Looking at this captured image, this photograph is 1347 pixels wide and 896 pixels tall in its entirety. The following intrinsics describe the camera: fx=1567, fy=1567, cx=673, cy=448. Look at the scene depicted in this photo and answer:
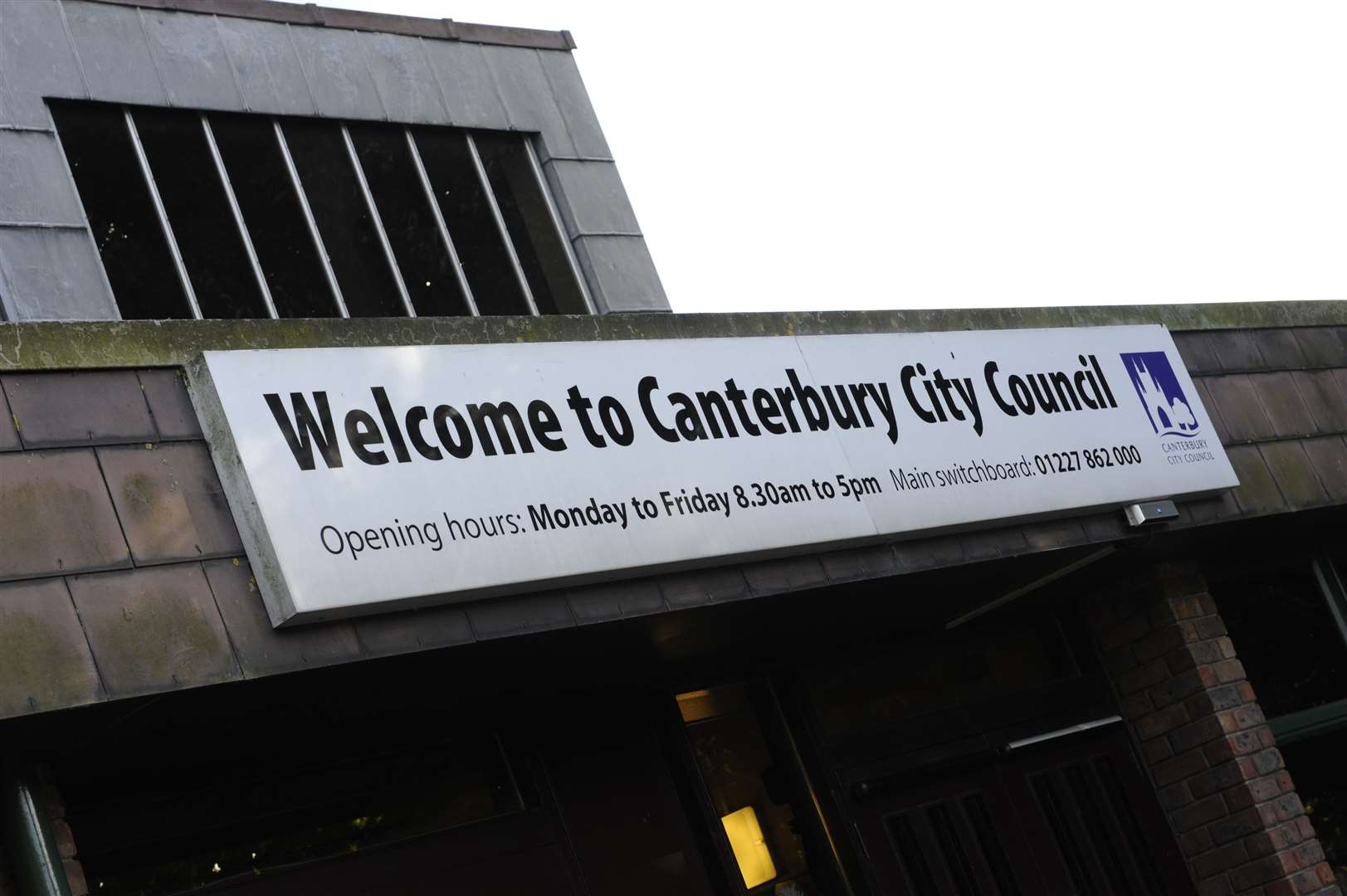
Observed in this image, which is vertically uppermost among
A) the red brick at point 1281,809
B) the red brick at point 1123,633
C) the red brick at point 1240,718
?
the red brick at point 1123,633

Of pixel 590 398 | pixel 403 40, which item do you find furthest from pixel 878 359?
pixel 403 40

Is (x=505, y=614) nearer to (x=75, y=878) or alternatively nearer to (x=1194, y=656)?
(x=75, y=878)

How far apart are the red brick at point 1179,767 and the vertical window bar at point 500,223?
14.4 ft

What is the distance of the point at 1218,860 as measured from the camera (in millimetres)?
8023

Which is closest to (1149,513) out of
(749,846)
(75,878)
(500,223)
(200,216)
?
(749,846)

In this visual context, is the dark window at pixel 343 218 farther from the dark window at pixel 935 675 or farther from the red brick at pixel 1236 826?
the red brick at pixel 1236 826

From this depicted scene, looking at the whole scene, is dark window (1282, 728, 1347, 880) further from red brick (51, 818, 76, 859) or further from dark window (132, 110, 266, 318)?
red brick (51, 818, 76, 859)

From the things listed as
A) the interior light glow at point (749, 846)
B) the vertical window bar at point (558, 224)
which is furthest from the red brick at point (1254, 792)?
the vertical window bar at point (558, 224)

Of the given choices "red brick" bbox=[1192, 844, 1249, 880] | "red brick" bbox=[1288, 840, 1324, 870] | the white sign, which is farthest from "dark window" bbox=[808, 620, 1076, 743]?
the white sign

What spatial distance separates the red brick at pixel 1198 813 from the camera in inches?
315

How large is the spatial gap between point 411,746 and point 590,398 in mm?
1724

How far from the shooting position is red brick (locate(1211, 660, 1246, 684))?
8.16 metres

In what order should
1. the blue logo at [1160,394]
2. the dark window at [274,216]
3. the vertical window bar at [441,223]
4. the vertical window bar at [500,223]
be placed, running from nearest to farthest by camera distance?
the blue logo at [1160,394] → the dark window at [274,216] → the vertical window bar at [441,223] → the vertical window bar at [500,223]

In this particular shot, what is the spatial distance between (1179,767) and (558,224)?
15.8 ft
